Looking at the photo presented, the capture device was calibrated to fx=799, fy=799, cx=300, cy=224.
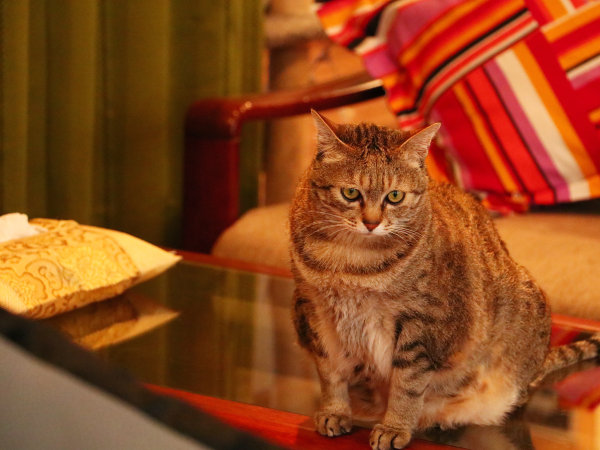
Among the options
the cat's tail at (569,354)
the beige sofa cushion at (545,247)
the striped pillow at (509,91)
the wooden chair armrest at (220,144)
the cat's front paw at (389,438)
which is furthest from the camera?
the wooden chair armrest at (220,144)

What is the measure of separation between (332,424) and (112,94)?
51.0 inches

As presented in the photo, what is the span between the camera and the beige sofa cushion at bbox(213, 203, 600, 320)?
1.41 meters

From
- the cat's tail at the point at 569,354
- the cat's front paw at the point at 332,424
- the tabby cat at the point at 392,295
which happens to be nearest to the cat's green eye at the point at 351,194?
the tabby cat at the point at 392,295

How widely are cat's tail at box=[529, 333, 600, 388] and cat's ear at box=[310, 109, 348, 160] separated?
0.45 metres

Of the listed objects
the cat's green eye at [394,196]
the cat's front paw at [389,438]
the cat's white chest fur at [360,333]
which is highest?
the cat's green eye at [394,196]

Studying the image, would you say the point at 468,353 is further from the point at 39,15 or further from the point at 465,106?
the point at 39,15

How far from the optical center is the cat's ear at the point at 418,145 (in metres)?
0.95

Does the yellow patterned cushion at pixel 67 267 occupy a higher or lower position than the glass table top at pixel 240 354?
higher

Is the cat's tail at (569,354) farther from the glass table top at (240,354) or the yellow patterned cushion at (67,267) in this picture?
the yellow patterned cushion at (67,267)

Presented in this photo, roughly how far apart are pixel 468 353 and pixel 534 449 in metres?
0.13

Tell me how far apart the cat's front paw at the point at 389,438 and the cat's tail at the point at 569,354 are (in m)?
0.31

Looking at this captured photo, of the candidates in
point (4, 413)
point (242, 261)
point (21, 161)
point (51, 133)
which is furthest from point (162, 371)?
point (51, 133)

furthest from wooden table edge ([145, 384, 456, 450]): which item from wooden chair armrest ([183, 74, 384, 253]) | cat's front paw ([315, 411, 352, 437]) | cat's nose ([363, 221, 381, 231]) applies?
wooden chair armrest ([183, 74, 384, 253])

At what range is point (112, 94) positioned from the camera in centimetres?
198
